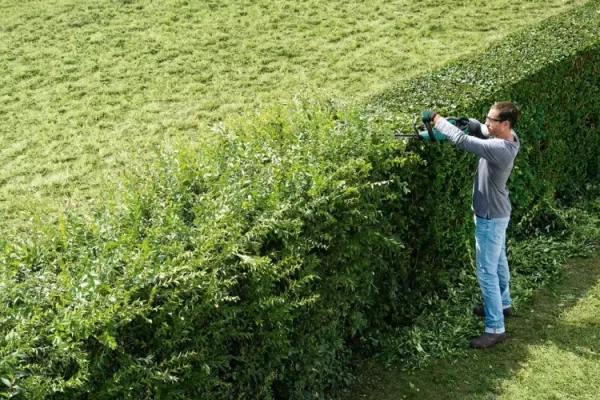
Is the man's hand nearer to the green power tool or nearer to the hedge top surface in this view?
the green power tool

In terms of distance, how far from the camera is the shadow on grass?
6.35m

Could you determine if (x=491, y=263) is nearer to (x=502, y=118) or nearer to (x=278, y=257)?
(x=502, y=118)

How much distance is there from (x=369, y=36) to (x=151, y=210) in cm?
1010

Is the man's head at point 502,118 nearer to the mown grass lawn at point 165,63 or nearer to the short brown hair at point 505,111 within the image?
the short brown hair at point 505,111

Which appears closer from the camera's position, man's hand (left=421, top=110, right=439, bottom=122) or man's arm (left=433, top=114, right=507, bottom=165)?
man's arm (left=433, top=114, right=507, bottom=165)

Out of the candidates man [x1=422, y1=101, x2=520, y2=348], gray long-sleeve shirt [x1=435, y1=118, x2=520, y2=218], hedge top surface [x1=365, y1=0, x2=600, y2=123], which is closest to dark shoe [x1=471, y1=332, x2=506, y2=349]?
man [x1=422, y1=101, x2=520, y2=348]

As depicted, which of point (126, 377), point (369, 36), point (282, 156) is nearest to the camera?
point (126, 377)

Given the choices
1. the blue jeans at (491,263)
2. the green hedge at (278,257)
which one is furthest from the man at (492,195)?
the green hedge at (278,257)

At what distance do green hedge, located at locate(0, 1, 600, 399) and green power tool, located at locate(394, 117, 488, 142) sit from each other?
18cm

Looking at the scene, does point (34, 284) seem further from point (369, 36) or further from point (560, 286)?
point (369, 36)

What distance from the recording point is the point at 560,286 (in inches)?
303

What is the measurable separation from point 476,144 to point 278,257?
191cm

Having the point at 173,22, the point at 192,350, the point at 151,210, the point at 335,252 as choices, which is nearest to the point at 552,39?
the point at 335,252

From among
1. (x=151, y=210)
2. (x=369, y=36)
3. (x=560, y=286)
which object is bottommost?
(x=560, y=286)
